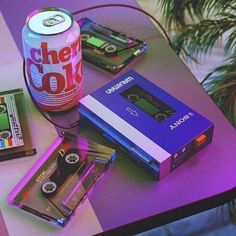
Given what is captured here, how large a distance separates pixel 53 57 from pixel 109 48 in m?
0.24

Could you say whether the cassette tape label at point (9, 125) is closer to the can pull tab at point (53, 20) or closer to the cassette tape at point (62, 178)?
the cassette tape at point (62, 178)

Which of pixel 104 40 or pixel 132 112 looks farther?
pixel 104 40

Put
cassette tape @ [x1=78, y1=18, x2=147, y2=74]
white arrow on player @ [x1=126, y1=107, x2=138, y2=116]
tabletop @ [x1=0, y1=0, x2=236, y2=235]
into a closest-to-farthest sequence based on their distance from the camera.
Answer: tabletop @ [x1=0, y1=0, x2=236, y2=235] → white arrow on player @ [x1=126, y1=107, x2=138, y2=116] → cassette tape @ [x1=78, y1=18, x2=147, y2=74]

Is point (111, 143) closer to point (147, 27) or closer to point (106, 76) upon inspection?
point (106, 76)

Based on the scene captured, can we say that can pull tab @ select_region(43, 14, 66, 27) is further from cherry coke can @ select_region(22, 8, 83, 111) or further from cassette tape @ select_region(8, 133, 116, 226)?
cassette tape @ select_region(8, 133, 116, 226)

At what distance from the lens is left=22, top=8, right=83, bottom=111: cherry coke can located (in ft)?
3.10

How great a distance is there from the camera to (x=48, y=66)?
3.20 feet

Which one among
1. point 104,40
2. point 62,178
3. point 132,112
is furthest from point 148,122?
point 104,40

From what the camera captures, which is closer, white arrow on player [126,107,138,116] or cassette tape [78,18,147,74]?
white arrow on player [126,107,138,116]

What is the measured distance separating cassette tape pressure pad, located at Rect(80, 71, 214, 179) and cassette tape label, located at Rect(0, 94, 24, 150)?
0.13 metres

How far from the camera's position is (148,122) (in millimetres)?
979

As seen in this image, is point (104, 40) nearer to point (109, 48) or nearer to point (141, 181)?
point (109, 48)

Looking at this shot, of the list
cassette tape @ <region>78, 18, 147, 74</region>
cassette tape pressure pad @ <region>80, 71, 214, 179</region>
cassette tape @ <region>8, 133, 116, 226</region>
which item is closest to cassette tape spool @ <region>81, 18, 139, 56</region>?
cassette tape @ <region>78, 18, 147, 74</region>

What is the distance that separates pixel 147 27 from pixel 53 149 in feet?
1.41
